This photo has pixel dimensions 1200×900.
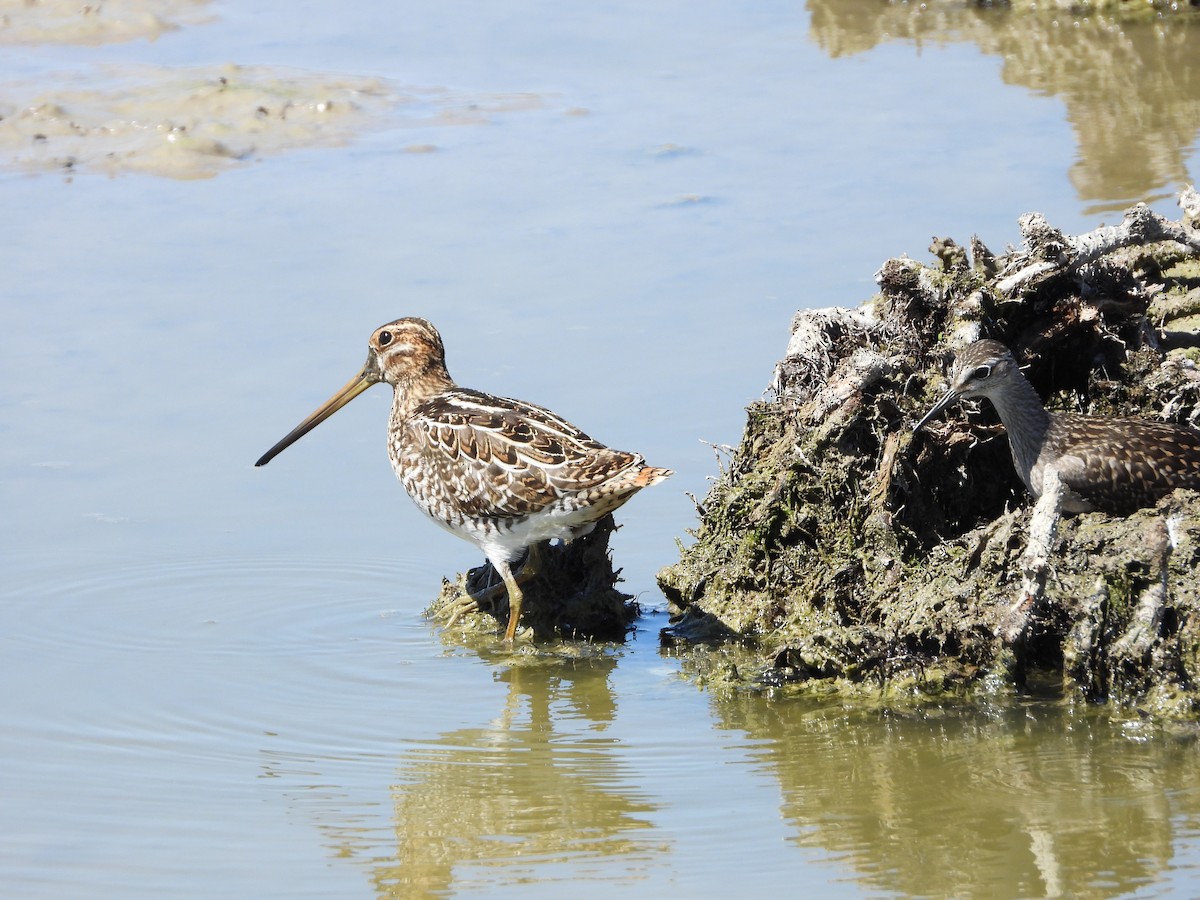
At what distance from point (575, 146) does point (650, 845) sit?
9.44 m

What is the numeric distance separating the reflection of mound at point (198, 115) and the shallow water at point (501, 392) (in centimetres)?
28

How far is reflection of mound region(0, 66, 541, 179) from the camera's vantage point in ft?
47.5

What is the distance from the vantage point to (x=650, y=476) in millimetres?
7730

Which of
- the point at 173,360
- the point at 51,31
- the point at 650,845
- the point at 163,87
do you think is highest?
the point at 51,31

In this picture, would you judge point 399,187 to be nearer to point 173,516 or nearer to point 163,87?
point 163,87

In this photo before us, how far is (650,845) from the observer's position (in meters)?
6.10

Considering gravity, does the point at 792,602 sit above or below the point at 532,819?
above

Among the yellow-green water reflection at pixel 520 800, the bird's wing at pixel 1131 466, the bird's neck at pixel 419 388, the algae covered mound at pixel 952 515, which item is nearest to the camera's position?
the yellow-green water reflection at pixel 520 800

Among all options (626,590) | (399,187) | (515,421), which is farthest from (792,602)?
(399,187)

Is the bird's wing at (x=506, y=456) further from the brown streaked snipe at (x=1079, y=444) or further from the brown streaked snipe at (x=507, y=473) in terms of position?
the brown streaked snipe at (x=1079, y=444)

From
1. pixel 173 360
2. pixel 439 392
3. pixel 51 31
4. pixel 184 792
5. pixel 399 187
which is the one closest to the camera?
pixel 184 792

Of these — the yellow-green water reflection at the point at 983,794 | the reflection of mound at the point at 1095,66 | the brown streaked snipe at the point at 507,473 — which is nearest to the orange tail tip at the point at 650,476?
the brown streaked snipe at the point at 507,473

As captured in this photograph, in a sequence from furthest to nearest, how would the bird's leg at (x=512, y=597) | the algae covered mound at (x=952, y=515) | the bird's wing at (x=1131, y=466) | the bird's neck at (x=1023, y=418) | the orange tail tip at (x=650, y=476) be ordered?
the bird's leg at (x=512, y=597), the orange tail tip at (x=650, y=476), the bird's neck at (x=1023, y=418), the bird's wing at (x=1131, y=466), the algae covered mound at (x=952, y=515)

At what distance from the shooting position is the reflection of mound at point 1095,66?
44.3ft
